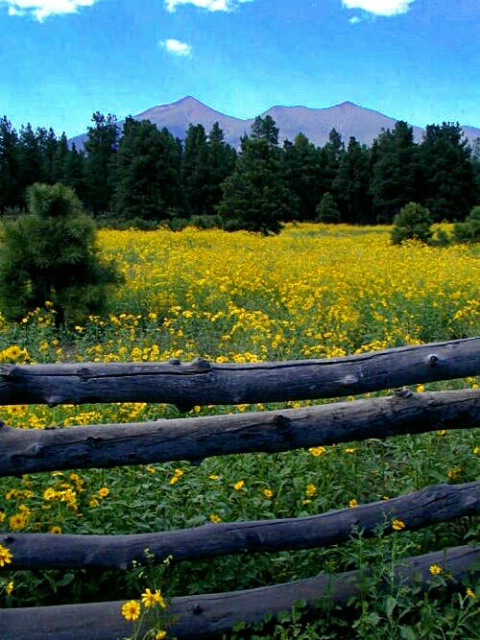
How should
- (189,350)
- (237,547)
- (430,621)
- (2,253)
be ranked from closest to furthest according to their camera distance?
1. (430,621)
2. (237,547)
3. (189,350)
4. (2,253)

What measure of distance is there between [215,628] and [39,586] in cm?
96

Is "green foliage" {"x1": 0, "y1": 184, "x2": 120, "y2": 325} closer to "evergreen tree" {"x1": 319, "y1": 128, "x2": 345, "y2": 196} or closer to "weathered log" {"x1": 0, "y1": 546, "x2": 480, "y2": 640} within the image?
"weathered log" {"x1": 0, "y1": 546, "x2": 480, "y2": 640}

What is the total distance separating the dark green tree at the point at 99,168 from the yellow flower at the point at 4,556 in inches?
2092

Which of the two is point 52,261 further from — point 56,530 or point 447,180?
point 447,180

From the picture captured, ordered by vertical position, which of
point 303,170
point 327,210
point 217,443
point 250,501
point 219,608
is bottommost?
point 219,608

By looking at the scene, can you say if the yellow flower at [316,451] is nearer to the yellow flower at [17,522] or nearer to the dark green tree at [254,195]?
the yellow flower at [17,522]

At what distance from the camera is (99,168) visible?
188ft

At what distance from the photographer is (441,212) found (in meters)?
51.4

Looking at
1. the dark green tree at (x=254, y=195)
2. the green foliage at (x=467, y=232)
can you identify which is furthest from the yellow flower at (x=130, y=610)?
the dark green tree at (x=254, y=195)

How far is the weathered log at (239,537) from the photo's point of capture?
3053 millimetres

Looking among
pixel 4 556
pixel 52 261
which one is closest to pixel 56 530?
pixel 4 556

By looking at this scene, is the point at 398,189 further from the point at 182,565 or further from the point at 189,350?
the point at 182,565

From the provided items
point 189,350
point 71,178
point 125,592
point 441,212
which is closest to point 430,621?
point 125,592

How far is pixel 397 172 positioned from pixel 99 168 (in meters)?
25.9
